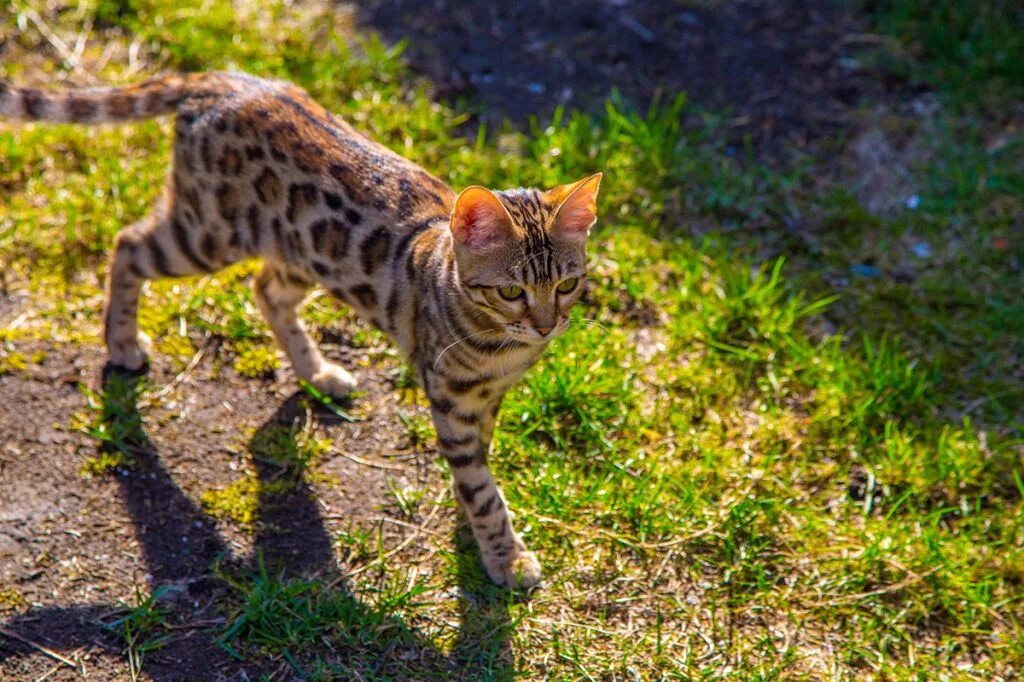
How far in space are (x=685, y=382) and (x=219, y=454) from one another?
6.66 ft

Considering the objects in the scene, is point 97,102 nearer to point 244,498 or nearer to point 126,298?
point 126,298

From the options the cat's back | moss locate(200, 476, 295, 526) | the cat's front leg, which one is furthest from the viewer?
moss locate(200, 476, 295, 526)

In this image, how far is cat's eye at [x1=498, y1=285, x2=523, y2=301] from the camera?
359 cm

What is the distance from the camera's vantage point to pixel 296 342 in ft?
15.4

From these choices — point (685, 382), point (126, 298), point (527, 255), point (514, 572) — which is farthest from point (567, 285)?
point (126, 298)

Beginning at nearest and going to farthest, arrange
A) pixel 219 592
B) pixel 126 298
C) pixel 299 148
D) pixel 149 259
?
pixel 219 592, pixel 299 148, pixel 149 259, pixel 126 298

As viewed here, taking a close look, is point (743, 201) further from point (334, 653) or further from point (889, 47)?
point (334, 653)

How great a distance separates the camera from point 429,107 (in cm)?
597

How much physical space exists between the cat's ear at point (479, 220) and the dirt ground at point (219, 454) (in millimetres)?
1301

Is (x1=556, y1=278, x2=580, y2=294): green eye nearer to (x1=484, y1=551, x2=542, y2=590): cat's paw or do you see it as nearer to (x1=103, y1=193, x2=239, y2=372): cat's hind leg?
(x1=484, y1=551, x2=542, y2=590): cat's paw

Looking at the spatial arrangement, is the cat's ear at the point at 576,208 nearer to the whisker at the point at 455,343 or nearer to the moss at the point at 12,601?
the whisker at the point at 455,343

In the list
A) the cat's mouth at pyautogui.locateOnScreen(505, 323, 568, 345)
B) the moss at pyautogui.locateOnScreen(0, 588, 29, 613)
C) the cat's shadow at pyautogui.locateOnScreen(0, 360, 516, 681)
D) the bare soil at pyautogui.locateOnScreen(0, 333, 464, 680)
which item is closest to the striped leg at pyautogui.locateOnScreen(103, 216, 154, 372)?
the bare soil at pyautogui.locateOnScreen(0, 333, 464, 680)

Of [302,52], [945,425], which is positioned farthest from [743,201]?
[302,52]

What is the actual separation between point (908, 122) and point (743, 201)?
1215 millimetres
